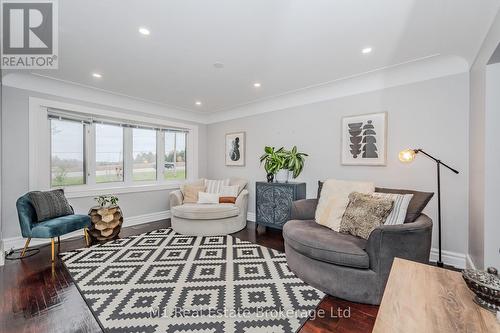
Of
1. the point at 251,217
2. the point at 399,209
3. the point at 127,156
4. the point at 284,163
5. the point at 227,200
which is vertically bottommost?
the point at 251,217

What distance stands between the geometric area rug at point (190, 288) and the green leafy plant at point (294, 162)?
1.32 meters

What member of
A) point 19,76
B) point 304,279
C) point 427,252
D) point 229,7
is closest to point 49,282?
point 304,279

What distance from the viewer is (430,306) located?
93cm

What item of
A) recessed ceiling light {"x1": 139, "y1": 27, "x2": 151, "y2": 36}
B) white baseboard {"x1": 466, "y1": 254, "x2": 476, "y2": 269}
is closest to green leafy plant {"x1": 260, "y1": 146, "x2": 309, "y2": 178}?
white baseboard {"x1": 466, "y1": 254, "x2": 476, "y2": 269}

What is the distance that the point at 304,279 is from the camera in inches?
88.4

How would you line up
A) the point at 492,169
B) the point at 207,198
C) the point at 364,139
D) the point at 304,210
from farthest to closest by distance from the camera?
→ the point at 207,198 < the point at 364,139 < the point at 304,210 < the point at 492,169

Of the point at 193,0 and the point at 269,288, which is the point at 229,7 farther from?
the point at 269,288

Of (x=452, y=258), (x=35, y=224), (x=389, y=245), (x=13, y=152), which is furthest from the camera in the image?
(x=13, y=152)

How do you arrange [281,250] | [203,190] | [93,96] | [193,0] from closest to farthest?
[193,0] → [281,250] → [93,96] → [203,190]

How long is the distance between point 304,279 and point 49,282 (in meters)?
2.55

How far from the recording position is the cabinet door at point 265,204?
3845 millimetres

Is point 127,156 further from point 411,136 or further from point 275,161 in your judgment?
point 411,136

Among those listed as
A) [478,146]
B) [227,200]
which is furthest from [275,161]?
[478,146]

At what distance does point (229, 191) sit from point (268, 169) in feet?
3.23
